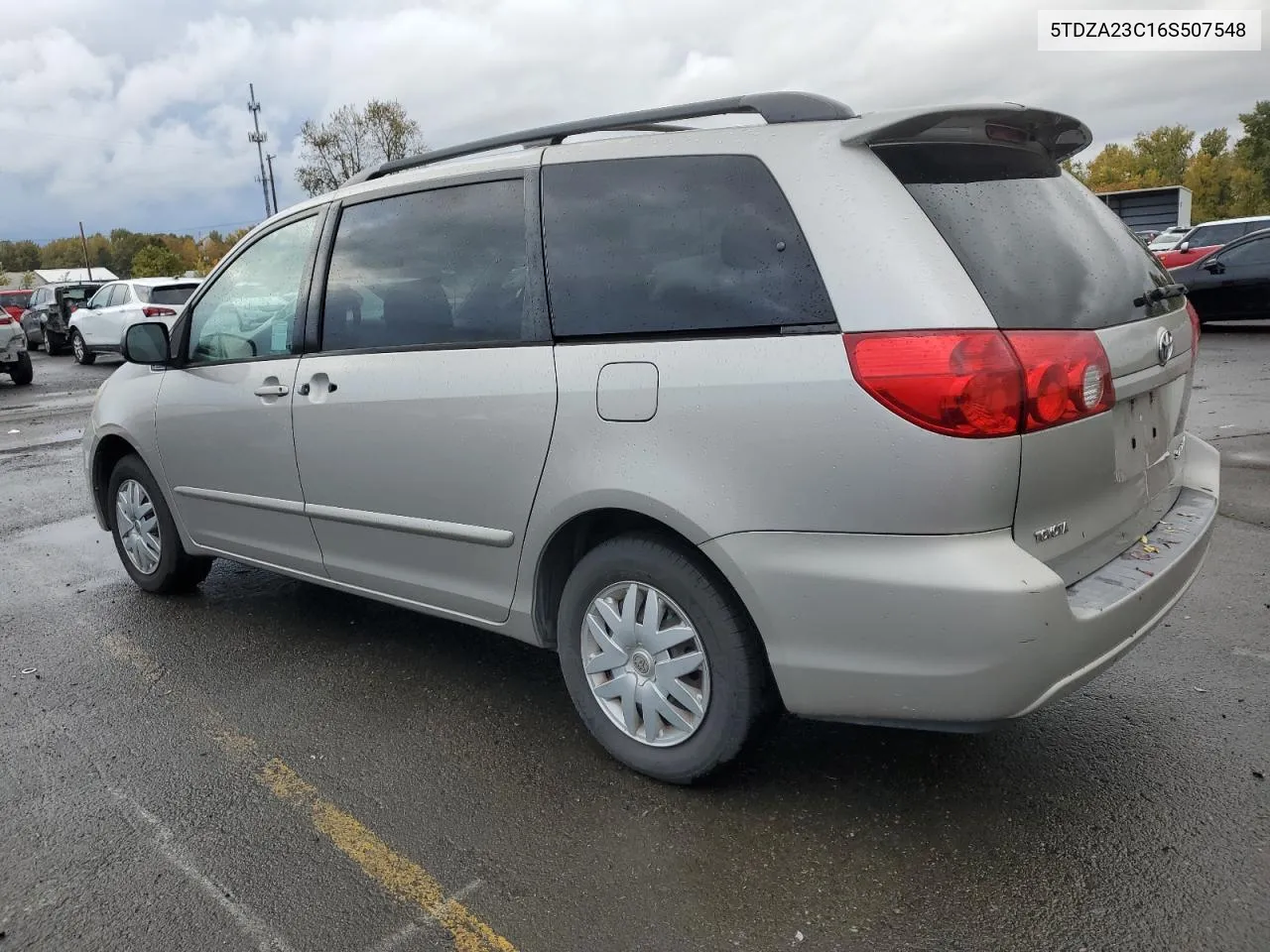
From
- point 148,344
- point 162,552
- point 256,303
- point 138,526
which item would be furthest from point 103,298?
point 256,303

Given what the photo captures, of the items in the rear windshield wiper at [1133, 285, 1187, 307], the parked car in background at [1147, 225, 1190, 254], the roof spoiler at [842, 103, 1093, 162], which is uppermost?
the roof spoiler at [842, 103, 1093, 162]

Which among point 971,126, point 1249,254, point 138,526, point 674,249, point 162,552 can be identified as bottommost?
point 162,552

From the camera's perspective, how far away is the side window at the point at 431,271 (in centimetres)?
319

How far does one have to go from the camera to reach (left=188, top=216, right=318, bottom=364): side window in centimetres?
395

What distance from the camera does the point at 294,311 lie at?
388 centimetres

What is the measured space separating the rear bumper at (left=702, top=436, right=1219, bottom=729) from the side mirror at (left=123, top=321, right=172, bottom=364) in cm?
306

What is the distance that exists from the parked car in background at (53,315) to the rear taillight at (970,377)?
26.5 meters

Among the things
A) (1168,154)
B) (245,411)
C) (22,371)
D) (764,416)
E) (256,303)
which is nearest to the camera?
(764,416)

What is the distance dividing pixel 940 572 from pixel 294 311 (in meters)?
2.70

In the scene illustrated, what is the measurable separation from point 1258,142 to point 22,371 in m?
77.6

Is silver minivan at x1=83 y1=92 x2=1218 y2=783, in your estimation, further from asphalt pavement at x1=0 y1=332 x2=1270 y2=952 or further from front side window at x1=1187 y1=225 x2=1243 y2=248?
front side window at x1=1187 y1=225 x2=1243 y2=248

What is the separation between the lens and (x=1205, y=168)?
76500 mm

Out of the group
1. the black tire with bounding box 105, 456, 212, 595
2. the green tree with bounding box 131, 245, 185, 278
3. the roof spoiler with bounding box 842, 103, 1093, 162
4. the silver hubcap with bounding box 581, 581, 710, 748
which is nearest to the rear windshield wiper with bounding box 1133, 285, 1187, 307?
the roof spoiler with bounding box 842, 103, 1093, 162

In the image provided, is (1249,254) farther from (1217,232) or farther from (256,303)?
(256,303)
